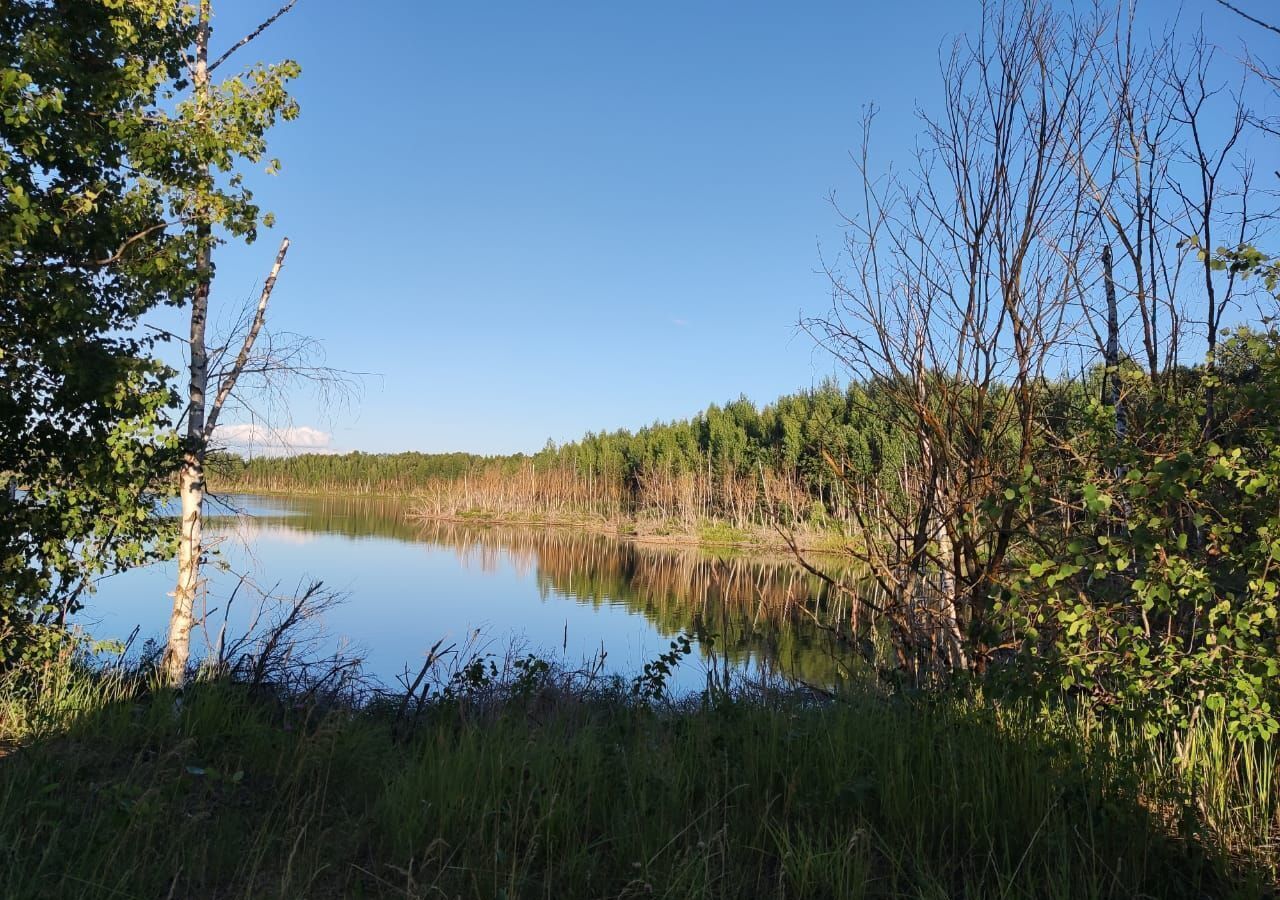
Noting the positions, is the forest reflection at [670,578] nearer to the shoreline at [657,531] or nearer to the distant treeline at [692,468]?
the shoreline at [657,531]

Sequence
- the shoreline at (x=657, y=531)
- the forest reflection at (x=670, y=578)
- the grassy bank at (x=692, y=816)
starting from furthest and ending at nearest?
the shoreline at (x=657, y=531)
the forest reflection at (x=670, y=578)
the grassy bank at (x=692, y=816)

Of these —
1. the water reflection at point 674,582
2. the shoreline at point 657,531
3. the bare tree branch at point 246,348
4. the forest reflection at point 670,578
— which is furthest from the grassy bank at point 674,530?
the bare tree branch at point 246,348

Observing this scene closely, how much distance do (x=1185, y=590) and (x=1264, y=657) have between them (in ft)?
1.23

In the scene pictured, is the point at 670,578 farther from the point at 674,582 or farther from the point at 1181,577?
the point at 1181,577

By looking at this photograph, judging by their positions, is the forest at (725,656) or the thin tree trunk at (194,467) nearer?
the forest at (725,656)

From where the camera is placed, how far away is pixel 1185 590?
333cm

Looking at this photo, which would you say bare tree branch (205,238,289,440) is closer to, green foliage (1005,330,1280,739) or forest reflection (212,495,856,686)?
forest reflection (212,495,856,686)

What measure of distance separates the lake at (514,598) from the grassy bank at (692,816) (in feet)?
5.77

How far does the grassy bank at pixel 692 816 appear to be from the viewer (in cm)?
275

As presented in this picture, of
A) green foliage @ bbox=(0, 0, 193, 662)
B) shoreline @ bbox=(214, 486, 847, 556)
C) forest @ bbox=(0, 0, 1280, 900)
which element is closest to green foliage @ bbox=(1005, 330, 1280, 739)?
forest @ bbox=(0, 0, 1280, 900)

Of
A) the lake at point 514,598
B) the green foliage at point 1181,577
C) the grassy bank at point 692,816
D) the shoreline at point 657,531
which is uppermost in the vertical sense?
the green foliage at point 1181,577

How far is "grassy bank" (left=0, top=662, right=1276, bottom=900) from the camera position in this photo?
2.75 meters

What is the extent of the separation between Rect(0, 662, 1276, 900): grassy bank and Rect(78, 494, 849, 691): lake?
1.76 meters

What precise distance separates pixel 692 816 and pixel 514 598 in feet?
73.4
